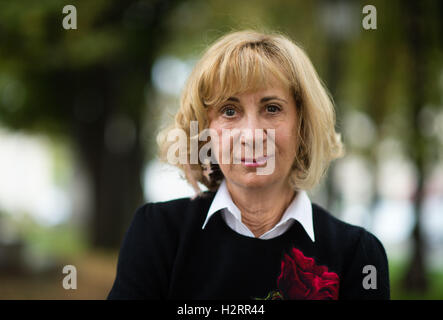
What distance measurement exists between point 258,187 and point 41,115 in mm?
9754

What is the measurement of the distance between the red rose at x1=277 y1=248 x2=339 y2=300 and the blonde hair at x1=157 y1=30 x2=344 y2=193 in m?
0.36

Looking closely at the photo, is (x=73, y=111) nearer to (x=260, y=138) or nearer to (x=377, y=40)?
(x=377, y=40)

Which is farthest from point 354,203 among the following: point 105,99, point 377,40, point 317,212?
point 317,212

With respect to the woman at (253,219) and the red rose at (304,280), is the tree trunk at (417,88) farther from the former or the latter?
the red rose at (304,280)

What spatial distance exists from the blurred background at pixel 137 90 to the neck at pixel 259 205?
4354 millimetres

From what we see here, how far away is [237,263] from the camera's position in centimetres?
179

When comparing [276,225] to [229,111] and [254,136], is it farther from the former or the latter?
[229,111]

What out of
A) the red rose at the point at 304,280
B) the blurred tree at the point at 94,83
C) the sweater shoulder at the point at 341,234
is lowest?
the red rose at the point at 304,280

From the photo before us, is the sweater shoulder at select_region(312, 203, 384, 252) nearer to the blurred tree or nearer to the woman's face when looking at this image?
the woman's face

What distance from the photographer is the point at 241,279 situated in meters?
1.79

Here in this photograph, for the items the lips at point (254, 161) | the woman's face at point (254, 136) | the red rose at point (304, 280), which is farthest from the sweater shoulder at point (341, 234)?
the lips at point (254, 161)

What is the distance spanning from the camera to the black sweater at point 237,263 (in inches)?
70.2

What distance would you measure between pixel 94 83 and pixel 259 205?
8507 mm

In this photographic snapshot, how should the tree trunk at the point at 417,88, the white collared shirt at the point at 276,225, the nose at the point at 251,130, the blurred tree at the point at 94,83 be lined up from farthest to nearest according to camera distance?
1. the blurred tree at the point at 94,83
2. the tree trunk at the point at 417,88
3. the white collared shirt at the point at 276,225
4. the nose at the point at 251,130
